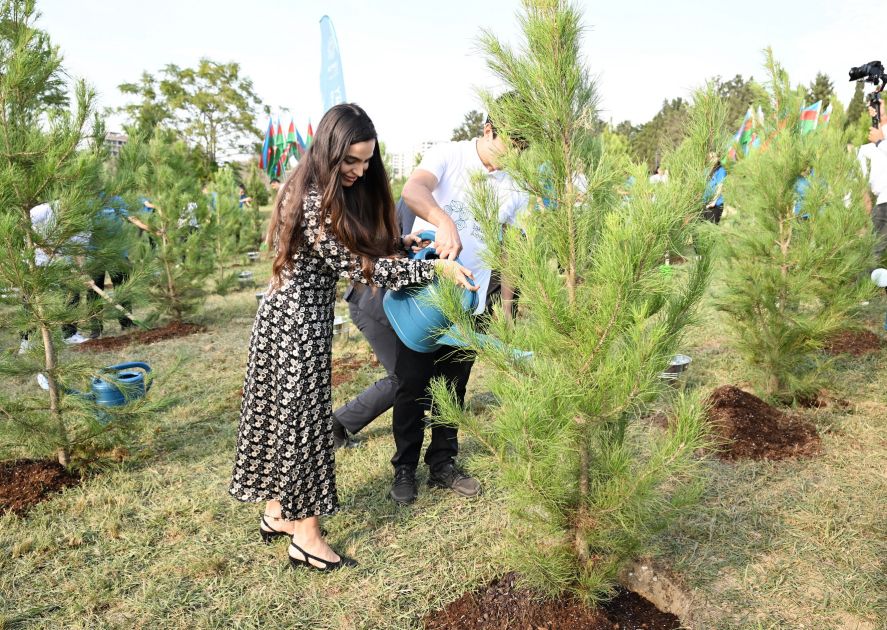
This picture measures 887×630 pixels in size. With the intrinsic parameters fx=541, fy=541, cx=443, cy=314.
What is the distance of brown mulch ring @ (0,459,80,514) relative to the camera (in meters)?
2.65

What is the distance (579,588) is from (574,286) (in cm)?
99

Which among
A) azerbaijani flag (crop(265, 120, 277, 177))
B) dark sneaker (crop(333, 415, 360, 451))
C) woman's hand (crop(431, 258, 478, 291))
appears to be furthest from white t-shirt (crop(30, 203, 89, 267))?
azerbaijani flag (crop(265, 120, 277, 177))

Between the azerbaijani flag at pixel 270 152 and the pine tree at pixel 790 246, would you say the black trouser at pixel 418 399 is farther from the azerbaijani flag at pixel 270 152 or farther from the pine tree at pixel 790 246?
the azerbaijani flag at pixel 270 152

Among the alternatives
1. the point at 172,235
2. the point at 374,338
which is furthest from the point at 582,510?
the point at 172,235

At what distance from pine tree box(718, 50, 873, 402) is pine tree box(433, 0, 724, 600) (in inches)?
85.9

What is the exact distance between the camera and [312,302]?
203 cm

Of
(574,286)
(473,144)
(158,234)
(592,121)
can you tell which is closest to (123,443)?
(473,144)

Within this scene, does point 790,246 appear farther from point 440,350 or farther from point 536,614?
point 536,614

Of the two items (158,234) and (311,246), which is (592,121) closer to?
(311,246)

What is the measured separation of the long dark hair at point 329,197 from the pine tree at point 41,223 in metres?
1.50

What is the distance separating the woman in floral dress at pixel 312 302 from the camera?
1883 mm

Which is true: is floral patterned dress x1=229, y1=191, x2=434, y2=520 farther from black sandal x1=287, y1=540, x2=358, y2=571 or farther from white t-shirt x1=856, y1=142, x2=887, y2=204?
white t-shirt x1=856, y1=142, x2=887, y2=204

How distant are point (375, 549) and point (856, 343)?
4626 mm

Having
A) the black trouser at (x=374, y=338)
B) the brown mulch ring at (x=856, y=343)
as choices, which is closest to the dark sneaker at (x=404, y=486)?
the black trouser at (x=374, y=338)
